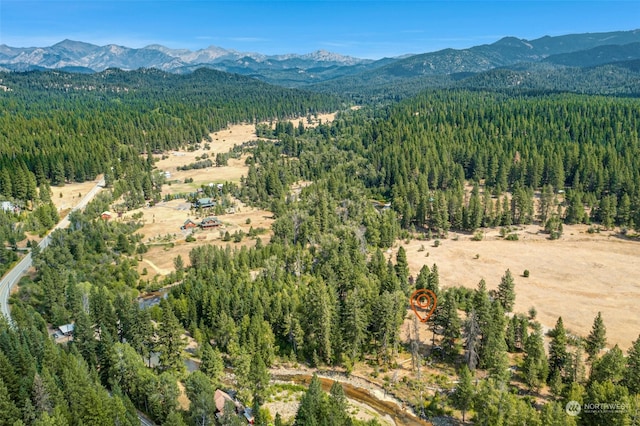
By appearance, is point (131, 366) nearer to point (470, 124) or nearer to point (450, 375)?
point (450, 375)

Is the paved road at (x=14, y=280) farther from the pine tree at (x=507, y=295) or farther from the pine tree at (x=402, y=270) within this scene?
the pine tree at (x=507, y=295)

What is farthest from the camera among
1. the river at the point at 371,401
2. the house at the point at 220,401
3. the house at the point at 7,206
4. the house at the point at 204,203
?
the house at the point at 204,203

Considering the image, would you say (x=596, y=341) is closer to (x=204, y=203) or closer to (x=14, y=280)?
(x=14, y=280)

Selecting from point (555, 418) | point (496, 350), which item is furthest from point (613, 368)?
point (555, 418)

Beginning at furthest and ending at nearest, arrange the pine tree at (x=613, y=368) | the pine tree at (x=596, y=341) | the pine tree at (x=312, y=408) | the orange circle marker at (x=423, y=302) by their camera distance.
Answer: the orange circle marker at (x=423, y=302) < the pine tree at (x=596, y=341) < the pine tree at (x=613, y=368) < the pine tree at (x=312, y=408)

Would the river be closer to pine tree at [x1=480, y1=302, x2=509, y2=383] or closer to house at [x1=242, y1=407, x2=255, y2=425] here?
house at [x1=242, y1=407, x2=255, y2=425]

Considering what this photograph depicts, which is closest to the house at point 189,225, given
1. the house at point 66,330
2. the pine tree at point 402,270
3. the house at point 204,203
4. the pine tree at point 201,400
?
the house at point 204,203

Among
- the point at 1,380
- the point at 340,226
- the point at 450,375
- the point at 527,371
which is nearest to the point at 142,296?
the point at 1,380
